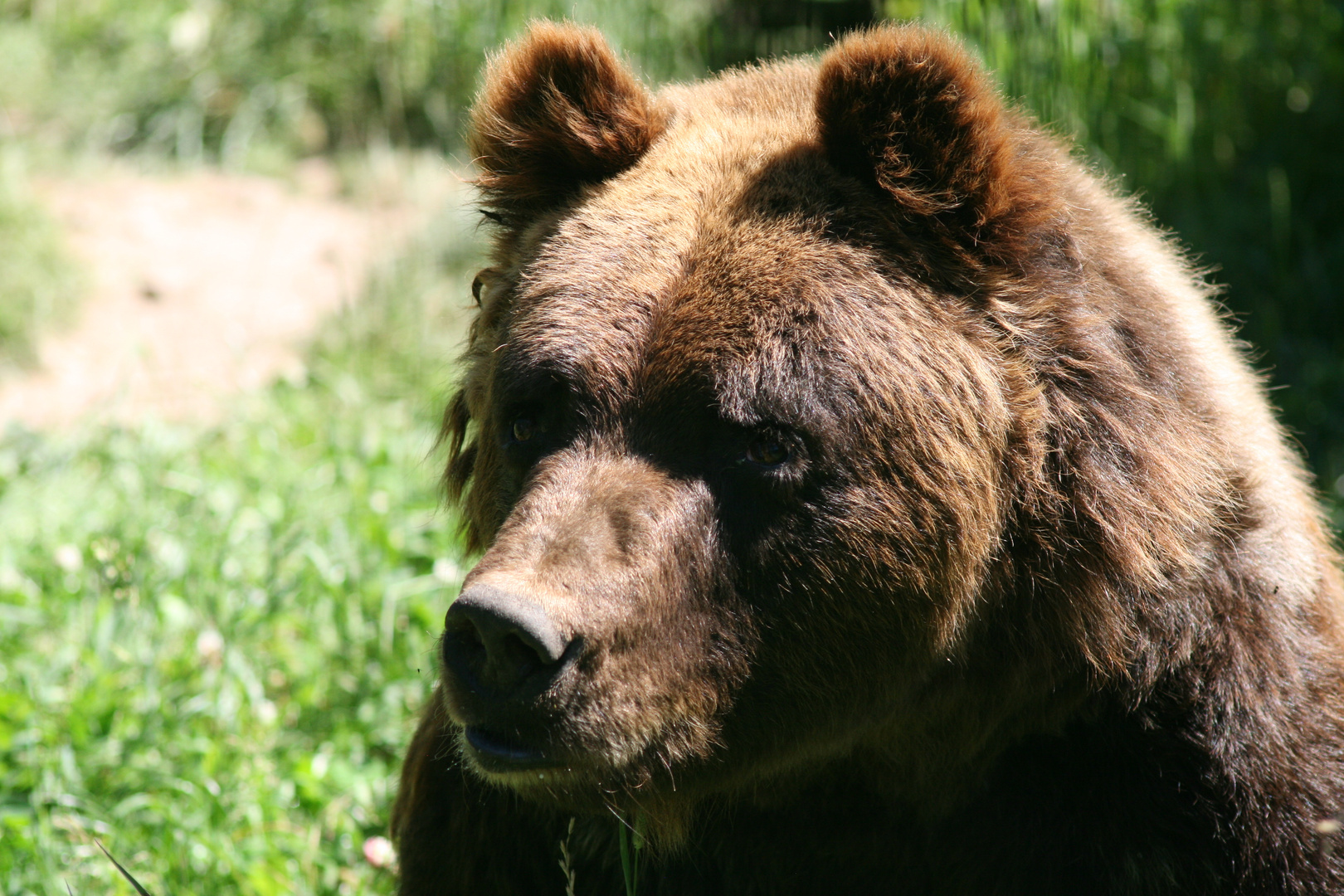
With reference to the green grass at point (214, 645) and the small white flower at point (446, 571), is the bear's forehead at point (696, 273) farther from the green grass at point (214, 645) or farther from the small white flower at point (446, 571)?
the small white flower at point (446, 571)

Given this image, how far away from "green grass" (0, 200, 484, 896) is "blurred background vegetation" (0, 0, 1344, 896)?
0.01 metres

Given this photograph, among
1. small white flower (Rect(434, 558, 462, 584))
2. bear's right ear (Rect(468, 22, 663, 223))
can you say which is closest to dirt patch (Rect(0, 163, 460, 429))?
small white flower (Rect(434, 558, 462, 584))

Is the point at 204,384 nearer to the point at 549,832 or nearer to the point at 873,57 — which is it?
the point at 549,832

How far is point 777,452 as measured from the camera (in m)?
2.47

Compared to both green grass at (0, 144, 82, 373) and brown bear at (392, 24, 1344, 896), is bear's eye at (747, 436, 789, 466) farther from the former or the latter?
green grass at (0, 144, 82, 373)

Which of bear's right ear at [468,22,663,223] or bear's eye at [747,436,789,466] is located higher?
bear's right ear at [468,22,663,223]

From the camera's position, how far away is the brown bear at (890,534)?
2.46 metres

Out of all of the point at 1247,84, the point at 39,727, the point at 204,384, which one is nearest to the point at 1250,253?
the point at 1247,84

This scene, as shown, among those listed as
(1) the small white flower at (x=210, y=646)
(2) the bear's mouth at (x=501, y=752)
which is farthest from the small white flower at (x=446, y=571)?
(2) the bear's mouth at (x=501, y=752)

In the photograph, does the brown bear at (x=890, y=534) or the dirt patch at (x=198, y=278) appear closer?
the brown bear at (x=890, y=534)

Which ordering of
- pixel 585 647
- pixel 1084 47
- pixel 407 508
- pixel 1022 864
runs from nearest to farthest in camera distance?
pixel 585 647 → pixel 1022 864 → pixel 407 508 → pixel 1084 47

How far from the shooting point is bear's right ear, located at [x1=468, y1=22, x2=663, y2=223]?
115 inches

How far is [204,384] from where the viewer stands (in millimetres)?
6301

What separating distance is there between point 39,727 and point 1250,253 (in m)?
5.60
